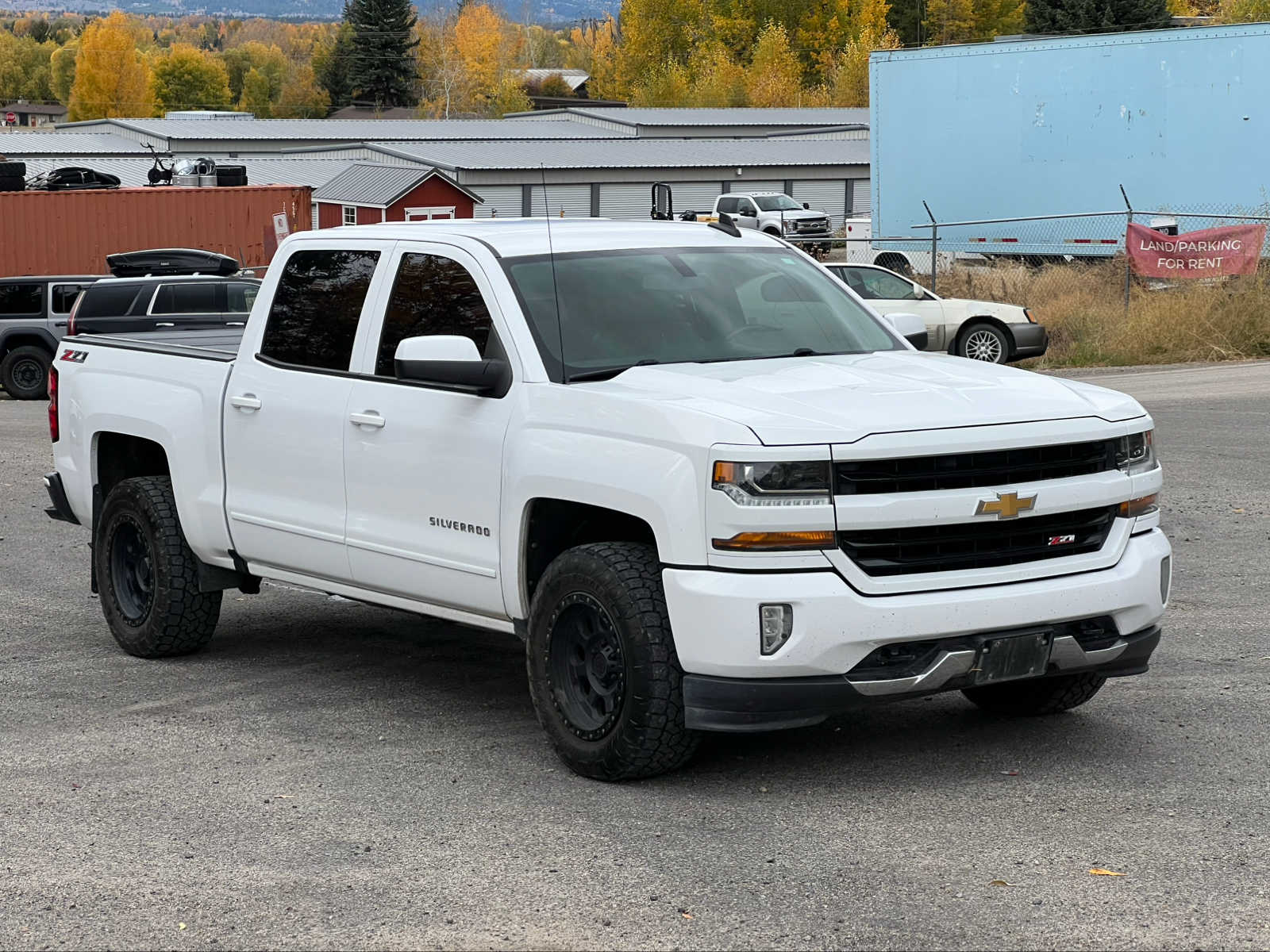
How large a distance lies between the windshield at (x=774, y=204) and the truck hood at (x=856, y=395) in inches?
2044

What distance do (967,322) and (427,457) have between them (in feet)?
56.4

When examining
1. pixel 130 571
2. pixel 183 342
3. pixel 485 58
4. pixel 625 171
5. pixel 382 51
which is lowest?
pixel 130 571

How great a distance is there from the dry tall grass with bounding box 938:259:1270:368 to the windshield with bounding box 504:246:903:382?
17894mm

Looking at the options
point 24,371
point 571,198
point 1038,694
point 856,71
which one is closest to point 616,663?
point 1038,694

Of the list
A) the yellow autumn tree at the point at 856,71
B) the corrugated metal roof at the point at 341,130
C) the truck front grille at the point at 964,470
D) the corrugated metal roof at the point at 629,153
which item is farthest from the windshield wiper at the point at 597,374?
the yellow autumn tree at the point at 856,71

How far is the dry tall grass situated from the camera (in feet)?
80.2

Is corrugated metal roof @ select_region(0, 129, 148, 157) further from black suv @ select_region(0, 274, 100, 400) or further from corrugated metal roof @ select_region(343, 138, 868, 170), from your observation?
black suv @ select_region(0, 274, 100, 400)

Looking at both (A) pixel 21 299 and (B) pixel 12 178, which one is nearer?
(A) pixel 21 299

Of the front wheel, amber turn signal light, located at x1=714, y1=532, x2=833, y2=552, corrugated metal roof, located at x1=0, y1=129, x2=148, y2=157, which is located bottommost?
the front wheel

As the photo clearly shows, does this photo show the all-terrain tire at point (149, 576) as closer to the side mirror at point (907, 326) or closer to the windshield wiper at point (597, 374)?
the windshield wiper at point (597, 374)

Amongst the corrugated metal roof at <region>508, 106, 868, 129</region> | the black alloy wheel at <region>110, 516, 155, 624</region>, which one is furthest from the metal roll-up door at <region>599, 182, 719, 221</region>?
the black alloy wheel at <region>110, 516, 155, 624</region>

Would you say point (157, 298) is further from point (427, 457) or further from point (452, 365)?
point (452, 365)

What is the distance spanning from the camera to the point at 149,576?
8.34 m

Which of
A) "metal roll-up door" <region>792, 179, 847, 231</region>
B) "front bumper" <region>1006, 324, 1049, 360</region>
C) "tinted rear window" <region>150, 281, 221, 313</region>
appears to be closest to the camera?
"front bumper" <region>1006, 324, 1049, 360</region>
